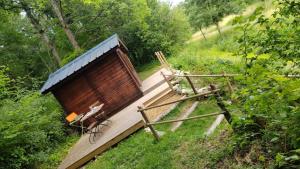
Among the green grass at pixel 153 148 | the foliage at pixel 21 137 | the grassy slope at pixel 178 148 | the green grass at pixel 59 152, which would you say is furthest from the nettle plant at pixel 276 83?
the green grass at pixel 59 152

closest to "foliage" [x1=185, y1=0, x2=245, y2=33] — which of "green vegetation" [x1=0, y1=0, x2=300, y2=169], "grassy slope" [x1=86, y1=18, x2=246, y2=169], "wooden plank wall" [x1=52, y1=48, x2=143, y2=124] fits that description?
"green vegetation" [x1=0, y1=0, x2=300, y2=169]

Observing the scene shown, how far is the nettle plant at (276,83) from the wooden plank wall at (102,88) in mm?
11873

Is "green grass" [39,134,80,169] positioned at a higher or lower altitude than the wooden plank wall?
lower

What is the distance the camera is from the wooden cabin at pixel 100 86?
53.1 feet

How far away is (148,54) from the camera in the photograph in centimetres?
3584

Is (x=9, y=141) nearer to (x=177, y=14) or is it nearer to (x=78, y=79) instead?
(x=78, y=79)

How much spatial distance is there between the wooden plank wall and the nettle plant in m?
11.9

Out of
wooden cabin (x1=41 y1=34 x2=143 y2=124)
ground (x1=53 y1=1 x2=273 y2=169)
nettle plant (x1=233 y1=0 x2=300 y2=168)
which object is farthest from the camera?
wooden cabin (x1=41 y1=34 x2=143 y2=124)

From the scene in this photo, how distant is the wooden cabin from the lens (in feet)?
53.1

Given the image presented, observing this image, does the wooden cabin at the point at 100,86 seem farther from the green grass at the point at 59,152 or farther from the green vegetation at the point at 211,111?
the green grass at the point at 59,152

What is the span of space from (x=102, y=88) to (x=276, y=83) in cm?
1327

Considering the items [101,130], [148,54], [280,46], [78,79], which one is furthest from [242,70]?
[148,54]

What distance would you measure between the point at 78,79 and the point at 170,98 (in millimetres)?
5468

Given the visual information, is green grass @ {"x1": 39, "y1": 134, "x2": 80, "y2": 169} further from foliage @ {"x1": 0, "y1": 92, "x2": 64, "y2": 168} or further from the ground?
the ground
